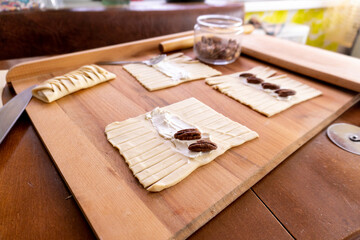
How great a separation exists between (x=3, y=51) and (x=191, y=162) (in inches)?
52.4

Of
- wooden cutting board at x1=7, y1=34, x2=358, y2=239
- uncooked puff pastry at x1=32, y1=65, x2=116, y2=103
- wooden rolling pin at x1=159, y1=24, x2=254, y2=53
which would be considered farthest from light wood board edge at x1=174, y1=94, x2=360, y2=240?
wooden rolling pin at x1=159, y1=24, x2=254, y2=53

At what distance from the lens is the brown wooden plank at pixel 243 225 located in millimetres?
446

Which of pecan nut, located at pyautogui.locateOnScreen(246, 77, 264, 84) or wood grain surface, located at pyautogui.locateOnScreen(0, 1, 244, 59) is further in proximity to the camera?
wood grain surface, located at pyautogui.locateOnScreen(0, 1, 244, 59)

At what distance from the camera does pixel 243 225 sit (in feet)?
1.52

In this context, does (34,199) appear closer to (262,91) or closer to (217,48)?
(262,91)

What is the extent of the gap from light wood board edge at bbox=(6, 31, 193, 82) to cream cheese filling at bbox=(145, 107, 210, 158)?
0.49 meters

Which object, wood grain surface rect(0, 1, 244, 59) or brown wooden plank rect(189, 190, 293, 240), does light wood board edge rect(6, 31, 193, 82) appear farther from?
brown wooden plank rect(189, 190, 293, 240)

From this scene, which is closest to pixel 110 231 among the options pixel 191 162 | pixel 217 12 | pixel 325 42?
pixel 191 162

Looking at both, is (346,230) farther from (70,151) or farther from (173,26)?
(173,26)

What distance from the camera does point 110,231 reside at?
41 cm

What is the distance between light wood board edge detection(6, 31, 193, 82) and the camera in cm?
89

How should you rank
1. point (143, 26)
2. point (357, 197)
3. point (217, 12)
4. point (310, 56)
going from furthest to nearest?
point (217, 12) < point (143, 26) < point (310, 56) < point (357, 197)

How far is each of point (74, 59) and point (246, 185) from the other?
0.84m

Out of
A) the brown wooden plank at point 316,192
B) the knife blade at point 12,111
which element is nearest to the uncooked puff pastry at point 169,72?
the knife blade at point 12,111
